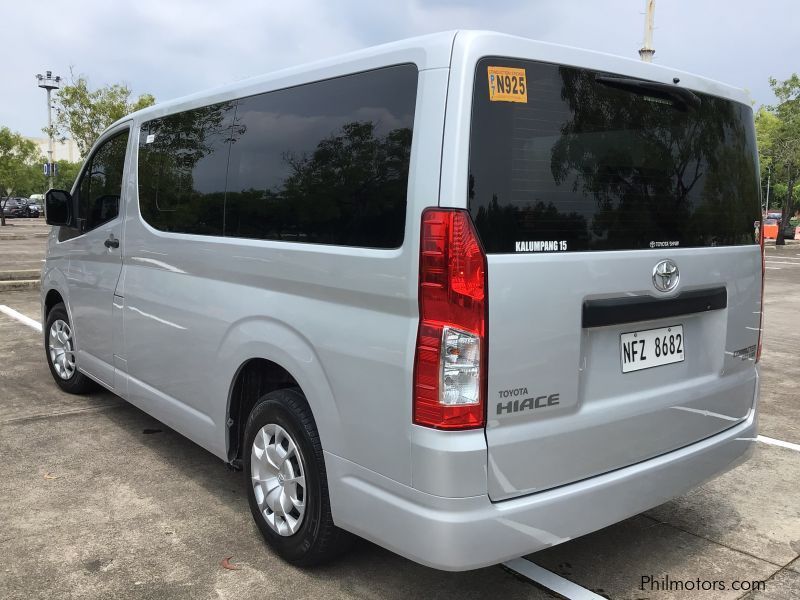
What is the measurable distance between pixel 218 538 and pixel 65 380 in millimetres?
3021

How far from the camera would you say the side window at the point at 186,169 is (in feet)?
11.4

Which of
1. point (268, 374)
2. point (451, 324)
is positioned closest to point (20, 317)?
point (268, 374)

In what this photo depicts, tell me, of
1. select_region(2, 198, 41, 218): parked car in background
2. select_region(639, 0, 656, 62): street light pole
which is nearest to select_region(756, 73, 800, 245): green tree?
select_region(639, 0, 656, 62): street light pole

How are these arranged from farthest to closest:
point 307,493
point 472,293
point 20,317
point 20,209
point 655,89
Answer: point 20,209, point 20,317, point 307,493, point 655,89, point 472,293

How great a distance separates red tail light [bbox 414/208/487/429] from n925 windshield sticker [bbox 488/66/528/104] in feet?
1.40

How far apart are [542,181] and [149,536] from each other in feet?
8.02

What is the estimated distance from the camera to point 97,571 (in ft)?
9.83

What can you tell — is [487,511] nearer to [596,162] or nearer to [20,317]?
[596,162]

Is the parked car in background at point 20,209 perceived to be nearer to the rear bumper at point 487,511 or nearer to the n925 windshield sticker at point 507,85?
the rear bumper at point 487,511

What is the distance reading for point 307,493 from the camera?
2859 mm

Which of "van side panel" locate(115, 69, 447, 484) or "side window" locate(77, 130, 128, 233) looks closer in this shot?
"van side panel" locate(115, 69, 447, 484)

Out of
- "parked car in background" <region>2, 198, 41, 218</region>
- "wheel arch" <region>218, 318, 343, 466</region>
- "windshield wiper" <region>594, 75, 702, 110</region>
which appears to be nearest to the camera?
"windshield wiper" <region>594, 75, 702, 110</region>

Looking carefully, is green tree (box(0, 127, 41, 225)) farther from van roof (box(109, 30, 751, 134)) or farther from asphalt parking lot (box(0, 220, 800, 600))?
van roof (box(109, 30, 751, 134))

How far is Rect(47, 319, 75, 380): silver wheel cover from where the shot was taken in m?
5.43
